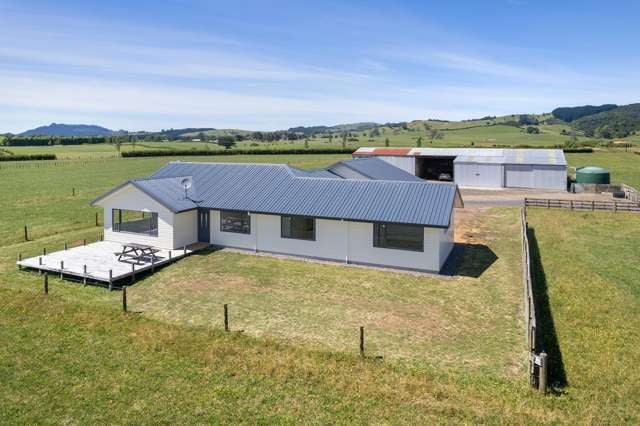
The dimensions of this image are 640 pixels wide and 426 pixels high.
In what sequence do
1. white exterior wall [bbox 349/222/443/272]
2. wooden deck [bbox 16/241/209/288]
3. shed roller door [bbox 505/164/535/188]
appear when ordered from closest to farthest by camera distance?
wooden deck [bbox 16/241/209/288], white exterior wall [bbox 349/222/443/272], shed roller door [bbox 505/164/535/188]

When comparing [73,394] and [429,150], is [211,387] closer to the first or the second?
[73,394]

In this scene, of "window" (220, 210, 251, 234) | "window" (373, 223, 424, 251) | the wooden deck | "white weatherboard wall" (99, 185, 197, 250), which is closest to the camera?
the wooden deck

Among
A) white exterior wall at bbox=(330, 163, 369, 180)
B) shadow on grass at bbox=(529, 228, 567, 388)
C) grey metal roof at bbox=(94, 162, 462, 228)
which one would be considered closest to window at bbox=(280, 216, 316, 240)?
grey metal roof at bbox=(94, 162, 462, 228)

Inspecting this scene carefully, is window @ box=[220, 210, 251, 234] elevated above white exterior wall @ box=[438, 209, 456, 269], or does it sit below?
above

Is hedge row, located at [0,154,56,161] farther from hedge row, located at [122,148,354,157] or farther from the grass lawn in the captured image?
hedge row, located at [122,148,354,157]

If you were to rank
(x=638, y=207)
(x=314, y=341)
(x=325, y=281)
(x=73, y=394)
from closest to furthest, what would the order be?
(x=73, y=394)
(x=314, y=341)
(x=325, y=281)
(x=638, y=207)

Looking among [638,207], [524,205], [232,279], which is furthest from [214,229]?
[638,207]

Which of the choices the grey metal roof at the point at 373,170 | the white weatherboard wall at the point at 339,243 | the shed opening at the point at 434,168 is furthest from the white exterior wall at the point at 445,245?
the shed opening at the point at 434,168

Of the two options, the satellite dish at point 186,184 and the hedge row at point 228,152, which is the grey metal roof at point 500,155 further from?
the hedge row at point 228,152
